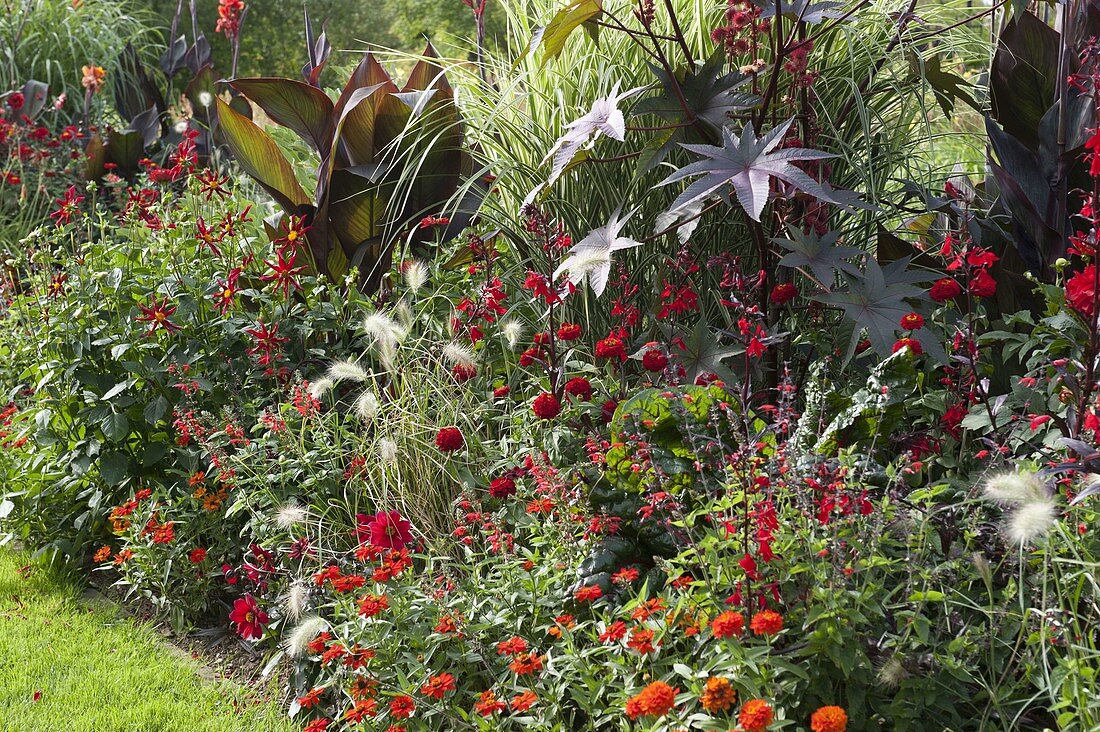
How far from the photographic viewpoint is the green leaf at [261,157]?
3.42 metres

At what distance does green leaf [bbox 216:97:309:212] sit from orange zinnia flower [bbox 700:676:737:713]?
2423 mm

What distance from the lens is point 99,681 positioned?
2.54 m

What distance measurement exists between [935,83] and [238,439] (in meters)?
2.19

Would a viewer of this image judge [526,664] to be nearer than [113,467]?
Yes

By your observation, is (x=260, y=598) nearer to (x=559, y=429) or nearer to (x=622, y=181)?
(x=559, y=429)

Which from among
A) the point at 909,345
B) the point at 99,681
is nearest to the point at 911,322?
the point at 909,345

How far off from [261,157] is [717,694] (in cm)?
258

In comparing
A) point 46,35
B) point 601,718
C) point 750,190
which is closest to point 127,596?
point 601,718

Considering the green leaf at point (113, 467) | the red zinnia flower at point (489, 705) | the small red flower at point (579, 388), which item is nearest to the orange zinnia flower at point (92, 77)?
the green leaf at point (113, 467)

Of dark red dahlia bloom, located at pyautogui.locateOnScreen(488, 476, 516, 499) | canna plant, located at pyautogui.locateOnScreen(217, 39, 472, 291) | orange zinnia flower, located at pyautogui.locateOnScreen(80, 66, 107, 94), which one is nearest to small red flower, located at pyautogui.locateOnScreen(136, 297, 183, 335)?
canna plant, located at pyautogui.locateOnScreen(217, 39, 472, 291)

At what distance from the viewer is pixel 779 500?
78.0 inches

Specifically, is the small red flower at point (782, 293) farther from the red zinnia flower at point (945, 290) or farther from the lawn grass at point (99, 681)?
the lawn grass at point (99, 681)

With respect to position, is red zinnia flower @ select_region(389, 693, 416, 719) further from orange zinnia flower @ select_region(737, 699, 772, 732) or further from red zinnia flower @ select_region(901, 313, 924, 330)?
red zinnia flower @ select_region(901, 313, 924, 330)

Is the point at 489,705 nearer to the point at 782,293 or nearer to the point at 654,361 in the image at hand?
the point at 654,361
